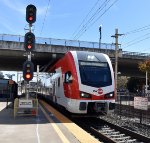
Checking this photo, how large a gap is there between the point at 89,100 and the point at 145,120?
391 centimetres

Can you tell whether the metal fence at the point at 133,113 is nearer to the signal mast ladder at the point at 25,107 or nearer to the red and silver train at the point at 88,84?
the red and silver train at the point at 88,84

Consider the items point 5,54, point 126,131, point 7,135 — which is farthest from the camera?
point 5,54

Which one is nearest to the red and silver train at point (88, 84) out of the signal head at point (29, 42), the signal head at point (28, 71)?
the signal head at point (28, 71)

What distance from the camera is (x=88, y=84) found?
16.4 meters

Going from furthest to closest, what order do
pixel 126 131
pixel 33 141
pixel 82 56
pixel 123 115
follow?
pixel 123 115
pixel 82 56
pixel 126 131
pixel 33 141

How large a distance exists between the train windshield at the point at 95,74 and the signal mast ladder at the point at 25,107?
8.20 feet

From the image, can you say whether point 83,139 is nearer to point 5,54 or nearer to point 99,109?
point 99,109

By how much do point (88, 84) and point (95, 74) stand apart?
866 mm

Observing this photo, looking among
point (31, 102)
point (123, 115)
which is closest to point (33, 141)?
point (31, 102)

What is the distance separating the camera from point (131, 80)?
104312 millimetres

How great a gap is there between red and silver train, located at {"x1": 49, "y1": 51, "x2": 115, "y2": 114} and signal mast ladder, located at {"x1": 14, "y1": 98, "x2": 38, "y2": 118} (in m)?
1.59

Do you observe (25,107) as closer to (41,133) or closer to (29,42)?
(29,42)

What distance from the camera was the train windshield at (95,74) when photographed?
54.3 ft

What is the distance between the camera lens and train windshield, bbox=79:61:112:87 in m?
16.5
